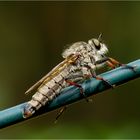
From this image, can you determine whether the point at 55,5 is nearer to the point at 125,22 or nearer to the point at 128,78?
the point at 125,22

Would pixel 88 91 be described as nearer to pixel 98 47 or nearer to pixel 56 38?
pixel 98 47

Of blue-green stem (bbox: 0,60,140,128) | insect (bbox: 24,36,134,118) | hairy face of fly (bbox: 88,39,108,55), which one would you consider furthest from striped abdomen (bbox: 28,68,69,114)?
blue-green stem (bbox: 0,60,140,128)

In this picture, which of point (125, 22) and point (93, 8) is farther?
point (93, 8)

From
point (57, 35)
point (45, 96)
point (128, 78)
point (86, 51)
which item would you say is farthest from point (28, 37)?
point (128, 78)

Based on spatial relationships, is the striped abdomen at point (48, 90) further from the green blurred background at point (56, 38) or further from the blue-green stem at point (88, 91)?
the green blurred background at point (56, 38)

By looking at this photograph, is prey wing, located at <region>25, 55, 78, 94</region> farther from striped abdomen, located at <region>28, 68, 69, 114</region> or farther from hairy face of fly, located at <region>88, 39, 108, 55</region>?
hairy face of fly, located at <region>88, 39, 108, 55</region>

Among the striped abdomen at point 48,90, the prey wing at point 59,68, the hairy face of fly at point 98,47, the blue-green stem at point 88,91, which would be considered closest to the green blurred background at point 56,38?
the hairy face of fly at point 98,47
